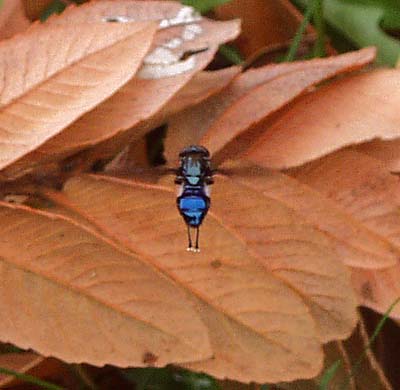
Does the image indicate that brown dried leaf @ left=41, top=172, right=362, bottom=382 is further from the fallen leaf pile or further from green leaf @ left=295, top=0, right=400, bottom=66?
green leaf @ left=295, top=0, right=400, bottom=66

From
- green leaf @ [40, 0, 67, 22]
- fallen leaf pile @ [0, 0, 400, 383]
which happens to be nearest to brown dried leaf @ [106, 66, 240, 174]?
fallen leaf pile @ [0, 0, 400, 383]

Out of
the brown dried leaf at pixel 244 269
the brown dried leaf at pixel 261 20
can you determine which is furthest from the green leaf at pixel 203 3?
the brown dried leaf at pixel 244 269

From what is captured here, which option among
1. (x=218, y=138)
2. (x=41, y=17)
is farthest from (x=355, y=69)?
(x=41, y=17)

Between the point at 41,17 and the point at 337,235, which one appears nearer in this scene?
the point at 337,235

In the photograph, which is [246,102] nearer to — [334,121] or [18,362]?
[334,121]

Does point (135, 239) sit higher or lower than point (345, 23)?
lower

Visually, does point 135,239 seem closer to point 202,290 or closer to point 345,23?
point 202,290
